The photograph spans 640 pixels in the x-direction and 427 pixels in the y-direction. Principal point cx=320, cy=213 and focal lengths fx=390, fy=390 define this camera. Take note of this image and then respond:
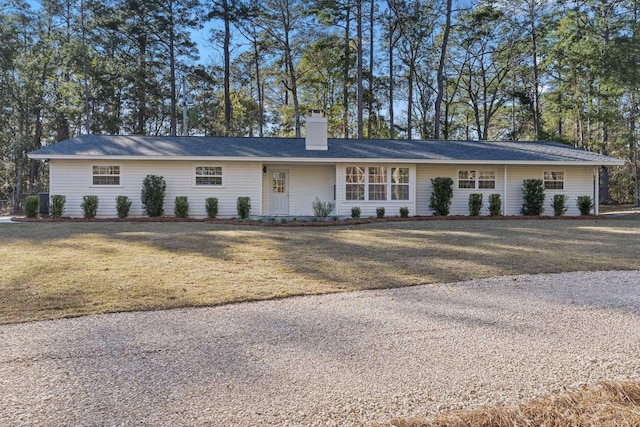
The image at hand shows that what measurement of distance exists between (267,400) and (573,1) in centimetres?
2978

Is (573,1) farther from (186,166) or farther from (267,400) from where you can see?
(267,400)

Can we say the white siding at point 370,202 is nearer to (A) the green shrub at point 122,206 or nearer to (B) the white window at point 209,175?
(B) the white window at point 209,175

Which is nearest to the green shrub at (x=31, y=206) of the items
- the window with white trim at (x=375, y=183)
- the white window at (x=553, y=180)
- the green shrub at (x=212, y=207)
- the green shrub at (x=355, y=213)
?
the green shrub at (x=212, y=207)

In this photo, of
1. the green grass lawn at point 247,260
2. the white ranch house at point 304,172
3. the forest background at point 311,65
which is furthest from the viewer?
the forest background at point 311,65

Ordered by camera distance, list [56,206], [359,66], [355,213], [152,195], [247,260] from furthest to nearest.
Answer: [359,66] < [355,213] < [152,195] < [56,206] < [247,260]

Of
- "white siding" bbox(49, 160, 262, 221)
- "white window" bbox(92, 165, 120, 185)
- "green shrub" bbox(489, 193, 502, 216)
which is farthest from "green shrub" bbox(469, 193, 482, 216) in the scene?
"white window" bbox(92, 165, 120, 185)

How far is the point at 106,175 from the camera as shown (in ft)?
46.4

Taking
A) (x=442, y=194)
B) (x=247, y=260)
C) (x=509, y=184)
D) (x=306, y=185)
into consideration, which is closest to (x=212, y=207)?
(x=306, y=185)

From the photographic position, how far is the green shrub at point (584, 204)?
49.3 ft

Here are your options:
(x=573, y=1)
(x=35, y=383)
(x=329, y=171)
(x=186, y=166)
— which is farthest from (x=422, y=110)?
(x=35, y=383)

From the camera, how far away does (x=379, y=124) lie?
28.7 meters

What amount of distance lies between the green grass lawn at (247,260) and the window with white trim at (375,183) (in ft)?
13.7

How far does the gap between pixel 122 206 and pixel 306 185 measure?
6.68 m

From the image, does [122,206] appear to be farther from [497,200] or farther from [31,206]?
[497,200]
